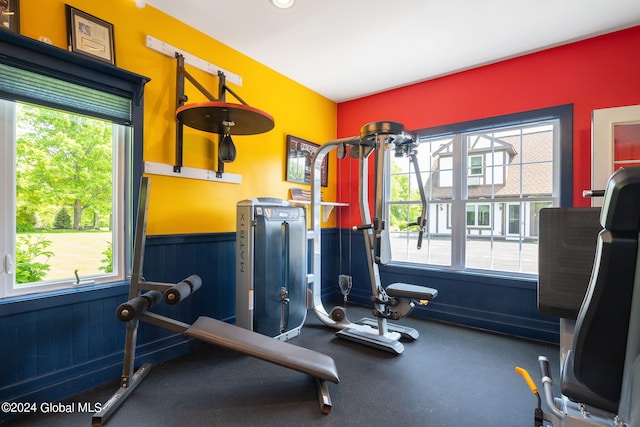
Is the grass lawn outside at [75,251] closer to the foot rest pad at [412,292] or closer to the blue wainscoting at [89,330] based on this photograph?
the blue wainscoting at [89,330]

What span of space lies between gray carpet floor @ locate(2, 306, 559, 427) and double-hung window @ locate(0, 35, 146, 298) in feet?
2.85

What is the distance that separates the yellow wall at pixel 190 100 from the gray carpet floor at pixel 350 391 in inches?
45.3

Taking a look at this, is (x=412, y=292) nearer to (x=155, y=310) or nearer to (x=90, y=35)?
(x=155, y=310)

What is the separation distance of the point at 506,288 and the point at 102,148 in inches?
152

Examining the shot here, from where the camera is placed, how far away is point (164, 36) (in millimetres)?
2455

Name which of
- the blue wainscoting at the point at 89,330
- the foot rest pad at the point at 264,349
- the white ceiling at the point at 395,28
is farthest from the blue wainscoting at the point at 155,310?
the white ceiling at the point at 395,28

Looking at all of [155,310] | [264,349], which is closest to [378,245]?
[264,349]

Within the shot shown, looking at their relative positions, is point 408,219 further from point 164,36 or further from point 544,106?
point 164,36

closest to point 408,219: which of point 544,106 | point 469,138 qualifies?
point 469,138

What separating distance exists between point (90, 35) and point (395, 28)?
2.31m

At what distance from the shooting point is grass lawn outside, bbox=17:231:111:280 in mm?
2025

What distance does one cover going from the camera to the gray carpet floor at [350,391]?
178 centimetres

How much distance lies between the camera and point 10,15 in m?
1.73

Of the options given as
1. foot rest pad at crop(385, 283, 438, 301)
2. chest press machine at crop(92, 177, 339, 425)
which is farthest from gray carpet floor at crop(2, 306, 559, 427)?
foot rest pad at crop(385, 283, 438, 301)
